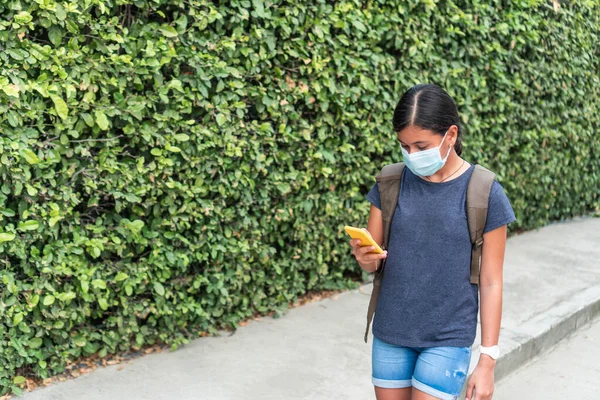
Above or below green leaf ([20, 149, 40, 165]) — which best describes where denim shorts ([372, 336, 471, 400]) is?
below

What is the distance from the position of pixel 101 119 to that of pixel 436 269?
2.32m

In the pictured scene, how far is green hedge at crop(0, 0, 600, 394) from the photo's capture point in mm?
4281

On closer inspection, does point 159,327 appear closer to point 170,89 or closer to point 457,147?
point 170,89

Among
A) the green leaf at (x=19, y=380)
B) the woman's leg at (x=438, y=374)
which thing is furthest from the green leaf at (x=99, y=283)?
the woman's leg at (x=438, y=374)

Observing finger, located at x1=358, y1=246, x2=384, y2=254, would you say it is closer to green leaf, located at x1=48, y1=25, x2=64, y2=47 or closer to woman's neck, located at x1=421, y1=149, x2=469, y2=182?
woman's neck, located at x1=421, y1=149, x2=469, y2=182

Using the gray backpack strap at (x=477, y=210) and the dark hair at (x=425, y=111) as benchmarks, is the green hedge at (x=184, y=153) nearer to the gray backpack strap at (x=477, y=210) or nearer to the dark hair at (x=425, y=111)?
the dark hair at (x=425, y=111)

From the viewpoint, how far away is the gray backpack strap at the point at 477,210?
9.56 feet

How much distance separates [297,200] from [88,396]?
219 cm

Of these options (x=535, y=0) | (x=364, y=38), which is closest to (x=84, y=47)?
(x=364, y=38)

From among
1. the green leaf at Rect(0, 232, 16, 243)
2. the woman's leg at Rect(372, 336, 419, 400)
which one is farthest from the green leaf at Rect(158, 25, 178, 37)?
the woman's leg at Rect(372, 336, 419, 400)

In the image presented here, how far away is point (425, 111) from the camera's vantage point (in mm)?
2912

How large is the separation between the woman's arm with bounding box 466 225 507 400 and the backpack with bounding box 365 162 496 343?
0.03 meters

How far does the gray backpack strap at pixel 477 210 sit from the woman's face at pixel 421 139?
0.17m

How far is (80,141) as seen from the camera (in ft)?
14.6
